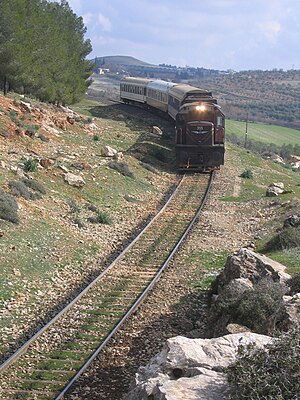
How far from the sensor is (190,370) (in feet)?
25.5

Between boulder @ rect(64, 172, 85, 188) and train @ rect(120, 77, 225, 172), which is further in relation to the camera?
train @ rect(120, 77, 225, 172)

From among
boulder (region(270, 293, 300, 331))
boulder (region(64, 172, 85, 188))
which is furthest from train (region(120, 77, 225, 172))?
boulder (region(270, 293, 300, 331))

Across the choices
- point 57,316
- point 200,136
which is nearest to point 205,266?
point 57,316

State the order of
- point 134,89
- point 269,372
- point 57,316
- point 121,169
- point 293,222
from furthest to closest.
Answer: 1. point 134,89
2. point 121,169
3. point 293,222
4. point 57,316
5. point 269,372

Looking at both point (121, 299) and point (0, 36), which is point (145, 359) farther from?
point (0, 36)

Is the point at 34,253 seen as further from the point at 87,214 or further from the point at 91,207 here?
the point at 91,207

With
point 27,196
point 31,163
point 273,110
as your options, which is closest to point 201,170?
point 31,163

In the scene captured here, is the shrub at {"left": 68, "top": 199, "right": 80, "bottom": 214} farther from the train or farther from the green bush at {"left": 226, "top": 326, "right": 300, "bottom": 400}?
the green bush at {"left": 226, "top": 326, "right": 300, "bottom": 400}

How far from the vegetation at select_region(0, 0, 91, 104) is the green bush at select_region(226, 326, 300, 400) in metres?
33.0

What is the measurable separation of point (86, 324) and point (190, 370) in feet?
18.0

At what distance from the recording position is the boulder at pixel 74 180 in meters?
24.9

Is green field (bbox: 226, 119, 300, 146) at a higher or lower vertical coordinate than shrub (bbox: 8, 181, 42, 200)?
lower

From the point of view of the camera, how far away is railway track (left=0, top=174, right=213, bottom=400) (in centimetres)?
1041

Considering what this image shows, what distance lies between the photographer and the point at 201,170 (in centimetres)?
3516
